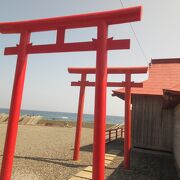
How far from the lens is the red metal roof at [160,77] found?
46.1 feet

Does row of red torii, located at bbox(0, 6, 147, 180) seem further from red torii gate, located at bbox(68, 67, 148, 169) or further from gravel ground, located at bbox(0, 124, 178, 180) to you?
red torii gate, located at bbox(68, 67, 148, 169)

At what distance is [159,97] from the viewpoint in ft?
45.0

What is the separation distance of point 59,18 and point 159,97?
9.08 meters

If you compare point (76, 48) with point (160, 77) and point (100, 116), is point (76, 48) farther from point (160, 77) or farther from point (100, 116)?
point (160, 77)

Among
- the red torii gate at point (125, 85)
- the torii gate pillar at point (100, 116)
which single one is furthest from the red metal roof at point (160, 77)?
the torii gate pillar at point (100, 116)

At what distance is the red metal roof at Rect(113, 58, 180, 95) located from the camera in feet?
46.1

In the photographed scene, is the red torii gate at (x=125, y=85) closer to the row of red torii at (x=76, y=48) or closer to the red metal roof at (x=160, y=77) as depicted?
the red metal roof at (x=160, y=77)

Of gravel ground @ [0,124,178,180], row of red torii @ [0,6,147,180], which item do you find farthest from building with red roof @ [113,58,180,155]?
row of red torii @ [0,6,147,180]

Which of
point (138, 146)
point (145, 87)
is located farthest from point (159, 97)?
point (138, 146)

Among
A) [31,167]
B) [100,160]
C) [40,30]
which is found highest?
[40,30]

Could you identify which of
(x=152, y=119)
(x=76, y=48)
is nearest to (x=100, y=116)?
(x=76, y=48)

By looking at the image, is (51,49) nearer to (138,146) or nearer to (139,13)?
(139,13)

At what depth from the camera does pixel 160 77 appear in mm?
15688

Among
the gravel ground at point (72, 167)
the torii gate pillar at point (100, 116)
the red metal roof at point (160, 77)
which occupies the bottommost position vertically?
the gravel ground at point (72, 167)
